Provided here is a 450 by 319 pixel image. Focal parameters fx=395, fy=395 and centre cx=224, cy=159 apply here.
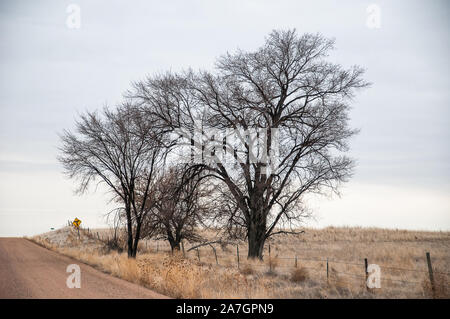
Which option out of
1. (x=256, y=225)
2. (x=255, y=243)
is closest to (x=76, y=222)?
(x=255, y=243)

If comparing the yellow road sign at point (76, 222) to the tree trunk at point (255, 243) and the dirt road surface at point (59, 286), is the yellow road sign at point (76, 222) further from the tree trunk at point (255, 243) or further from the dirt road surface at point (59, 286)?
the dirt road surface at point (59, 286)

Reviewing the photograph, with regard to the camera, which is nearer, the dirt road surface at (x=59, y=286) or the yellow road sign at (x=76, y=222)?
the dirt road surface at (x=59, y=286)

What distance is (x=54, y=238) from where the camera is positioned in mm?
47438

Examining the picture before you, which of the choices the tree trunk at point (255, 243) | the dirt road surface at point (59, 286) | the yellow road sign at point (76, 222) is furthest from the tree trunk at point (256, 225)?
the yellow road sign at point (76, 222)

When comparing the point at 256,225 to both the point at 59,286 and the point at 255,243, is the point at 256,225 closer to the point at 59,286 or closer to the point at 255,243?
the point at 255,243

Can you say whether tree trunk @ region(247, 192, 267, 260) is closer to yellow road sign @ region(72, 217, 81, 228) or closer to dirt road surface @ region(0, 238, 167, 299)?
dirt road surface @ region(0, 238, 167, 299)

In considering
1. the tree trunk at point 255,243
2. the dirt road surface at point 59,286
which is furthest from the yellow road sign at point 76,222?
the dirt road surface at point 59,286

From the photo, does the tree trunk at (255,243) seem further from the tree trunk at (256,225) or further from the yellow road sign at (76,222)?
the yellow road sign at (76,222)

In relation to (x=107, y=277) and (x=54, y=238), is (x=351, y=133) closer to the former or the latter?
(x=107, y=277)

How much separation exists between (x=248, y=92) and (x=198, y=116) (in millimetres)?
2761

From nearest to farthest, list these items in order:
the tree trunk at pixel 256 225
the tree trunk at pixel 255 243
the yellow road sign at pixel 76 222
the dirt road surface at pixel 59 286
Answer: the dirt road surface at pixel 59 286 < the tree trunk at pixel 256 225 < the tree trunk at pixel 255 243 < the yellow road sign at pixel 76 222

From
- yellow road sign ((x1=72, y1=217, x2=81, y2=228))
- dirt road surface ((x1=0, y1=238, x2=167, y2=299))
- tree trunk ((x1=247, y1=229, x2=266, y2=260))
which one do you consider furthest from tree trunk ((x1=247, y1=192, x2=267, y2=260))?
yellow road sign ((x1=72, y1=217, x2=81, y2=228))

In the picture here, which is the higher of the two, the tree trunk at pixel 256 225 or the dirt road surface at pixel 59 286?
the tree trunk at pixel 256 225

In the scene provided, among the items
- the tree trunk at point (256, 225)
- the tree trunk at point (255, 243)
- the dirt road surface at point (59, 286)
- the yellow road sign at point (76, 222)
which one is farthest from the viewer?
the yellow road sign at point (76, 222)
